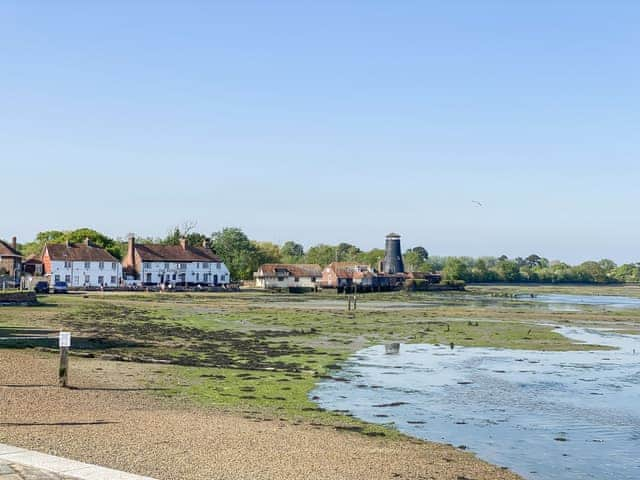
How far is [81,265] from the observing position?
11156 cm

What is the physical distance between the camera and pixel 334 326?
54625 millimetres

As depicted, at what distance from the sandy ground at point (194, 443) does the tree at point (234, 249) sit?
131 metres

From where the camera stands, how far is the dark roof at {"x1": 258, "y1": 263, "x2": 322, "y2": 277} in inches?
5881

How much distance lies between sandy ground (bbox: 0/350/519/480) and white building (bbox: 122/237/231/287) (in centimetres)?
10269

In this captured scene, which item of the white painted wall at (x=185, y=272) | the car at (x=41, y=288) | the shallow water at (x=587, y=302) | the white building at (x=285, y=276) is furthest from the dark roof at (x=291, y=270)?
the car at (x=41, y=288)

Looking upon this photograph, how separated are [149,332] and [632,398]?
28.6 meters

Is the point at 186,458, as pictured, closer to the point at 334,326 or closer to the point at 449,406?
the point at 449,406

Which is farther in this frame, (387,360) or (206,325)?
(206,325)

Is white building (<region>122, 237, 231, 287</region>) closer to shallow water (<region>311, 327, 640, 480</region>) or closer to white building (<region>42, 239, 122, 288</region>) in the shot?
white building (<region>42, 239, 122, 288</region>)

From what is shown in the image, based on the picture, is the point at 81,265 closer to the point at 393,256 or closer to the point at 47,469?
the point at 393,256

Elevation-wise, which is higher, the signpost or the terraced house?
the terraced house

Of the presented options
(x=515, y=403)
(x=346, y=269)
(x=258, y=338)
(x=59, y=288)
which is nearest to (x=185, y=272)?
(x=59, y=288)

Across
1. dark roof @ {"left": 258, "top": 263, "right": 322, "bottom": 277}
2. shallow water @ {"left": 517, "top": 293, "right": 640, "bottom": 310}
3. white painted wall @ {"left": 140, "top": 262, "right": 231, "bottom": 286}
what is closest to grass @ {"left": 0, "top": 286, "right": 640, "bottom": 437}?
shallow water @ {"left": 517, "top": 293, "right": 640, "bottom": 310}

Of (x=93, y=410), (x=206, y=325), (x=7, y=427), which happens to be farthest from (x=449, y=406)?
(x=206, y=325)
